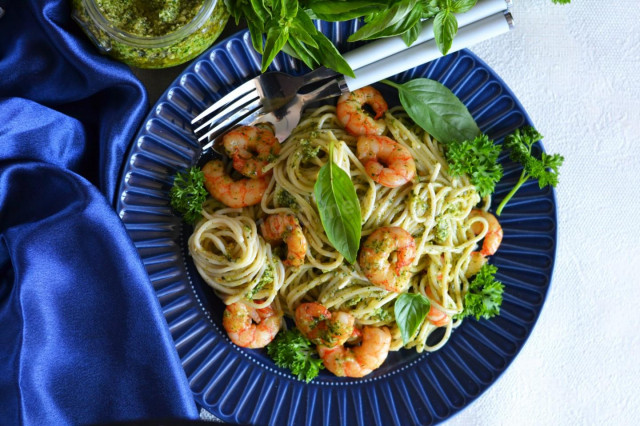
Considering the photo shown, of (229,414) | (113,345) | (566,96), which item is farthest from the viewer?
(566,96)

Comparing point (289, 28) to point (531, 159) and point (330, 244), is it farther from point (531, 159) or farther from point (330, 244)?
point (531, 159)

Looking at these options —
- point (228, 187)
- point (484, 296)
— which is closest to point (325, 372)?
point (484, 296)

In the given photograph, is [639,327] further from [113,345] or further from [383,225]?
[113,345]

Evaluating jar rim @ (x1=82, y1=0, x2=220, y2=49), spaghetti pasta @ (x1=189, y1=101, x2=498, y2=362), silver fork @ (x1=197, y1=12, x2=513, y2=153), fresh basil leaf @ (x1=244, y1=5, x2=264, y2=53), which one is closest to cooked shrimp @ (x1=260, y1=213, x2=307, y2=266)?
spaghetti pasta @ (x1=189, y1=101, x2=498, y2=362)

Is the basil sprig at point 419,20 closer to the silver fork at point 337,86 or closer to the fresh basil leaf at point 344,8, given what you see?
the fresh basil leaf at point 344,8

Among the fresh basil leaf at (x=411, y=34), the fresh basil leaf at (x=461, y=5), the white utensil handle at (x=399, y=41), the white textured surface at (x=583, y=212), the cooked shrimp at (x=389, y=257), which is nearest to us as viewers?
the fresh basil leaf at (x=461, y=5)

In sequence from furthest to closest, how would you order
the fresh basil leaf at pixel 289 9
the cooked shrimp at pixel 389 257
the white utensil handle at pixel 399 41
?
the cooked shrimp at pixel 389 257
the white utensil handle at pixel 399 41
the fresh basil leaf at pixel 289 9

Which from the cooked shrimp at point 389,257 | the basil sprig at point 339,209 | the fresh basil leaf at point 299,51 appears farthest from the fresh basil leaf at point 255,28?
the cooked shrimp at point 389,257

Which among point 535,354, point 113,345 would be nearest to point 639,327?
point 535,354
